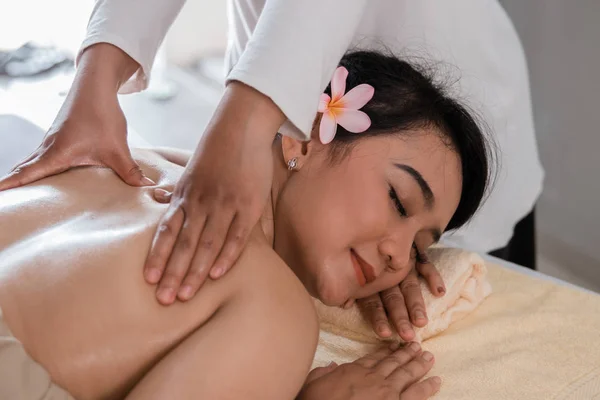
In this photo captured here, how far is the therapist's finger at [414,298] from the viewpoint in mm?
1500

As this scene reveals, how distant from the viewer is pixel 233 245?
3.65 feet

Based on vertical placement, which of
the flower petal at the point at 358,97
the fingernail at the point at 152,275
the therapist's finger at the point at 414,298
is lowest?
the therapist's finger at the point at 414,298

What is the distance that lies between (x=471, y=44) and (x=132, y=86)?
0.85 meters

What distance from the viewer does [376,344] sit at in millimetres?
1553

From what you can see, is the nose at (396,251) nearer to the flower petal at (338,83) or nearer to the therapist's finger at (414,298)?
the therapist's finger at (414,298)

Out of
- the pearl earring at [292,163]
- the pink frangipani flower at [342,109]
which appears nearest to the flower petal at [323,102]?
the pink frangipani flower at [342,109]

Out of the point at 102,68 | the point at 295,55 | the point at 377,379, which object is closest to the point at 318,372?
the point at 377,379

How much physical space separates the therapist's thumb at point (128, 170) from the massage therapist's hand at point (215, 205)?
147 mm

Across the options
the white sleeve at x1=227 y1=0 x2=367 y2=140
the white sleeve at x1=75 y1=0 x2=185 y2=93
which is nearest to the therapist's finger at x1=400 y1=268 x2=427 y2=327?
the white sleeve at x1=227 y1=0 x2=367 y2=140

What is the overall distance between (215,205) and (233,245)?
0.06 meters

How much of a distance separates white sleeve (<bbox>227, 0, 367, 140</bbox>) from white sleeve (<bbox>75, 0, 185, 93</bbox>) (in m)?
0.32

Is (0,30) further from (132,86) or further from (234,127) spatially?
(234,127)

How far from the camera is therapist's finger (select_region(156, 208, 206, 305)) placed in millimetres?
1061

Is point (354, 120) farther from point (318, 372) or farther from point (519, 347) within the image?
point (519, 347)
